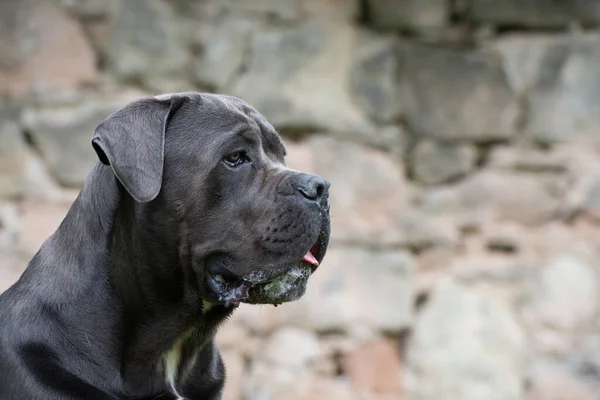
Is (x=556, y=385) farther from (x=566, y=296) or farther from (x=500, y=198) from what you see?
(x=500, y=198)

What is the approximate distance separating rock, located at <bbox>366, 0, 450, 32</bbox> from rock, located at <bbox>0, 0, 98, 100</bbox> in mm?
1472

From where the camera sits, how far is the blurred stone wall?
15.1ft

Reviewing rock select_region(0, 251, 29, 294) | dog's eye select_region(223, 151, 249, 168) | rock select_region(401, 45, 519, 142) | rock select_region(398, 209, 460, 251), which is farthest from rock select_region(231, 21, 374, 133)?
dog's eye select_region(223, 151, 249, 168)

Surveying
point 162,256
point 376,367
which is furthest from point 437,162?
point 162,256

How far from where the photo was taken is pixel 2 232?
441 centimetres

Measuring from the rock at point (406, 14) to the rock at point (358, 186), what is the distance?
654 millimetres

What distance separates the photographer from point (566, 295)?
509 centimetres

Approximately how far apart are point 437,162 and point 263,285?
237 centimetres

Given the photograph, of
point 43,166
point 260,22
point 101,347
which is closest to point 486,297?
point 260,22

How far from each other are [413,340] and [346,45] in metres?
1.50

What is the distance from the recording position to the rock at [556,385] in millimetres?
5008

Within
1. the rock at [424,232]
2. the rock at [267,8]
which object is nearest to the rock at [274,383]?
the rock at [424,232]

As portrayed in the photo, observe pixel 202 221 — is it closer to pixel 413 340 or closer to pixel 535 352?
pixel 413 340

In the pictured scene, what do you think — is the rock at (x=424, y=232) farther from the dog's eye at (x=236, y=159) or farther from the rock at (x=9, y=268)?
the dog's eye at (x=236, y=159)
